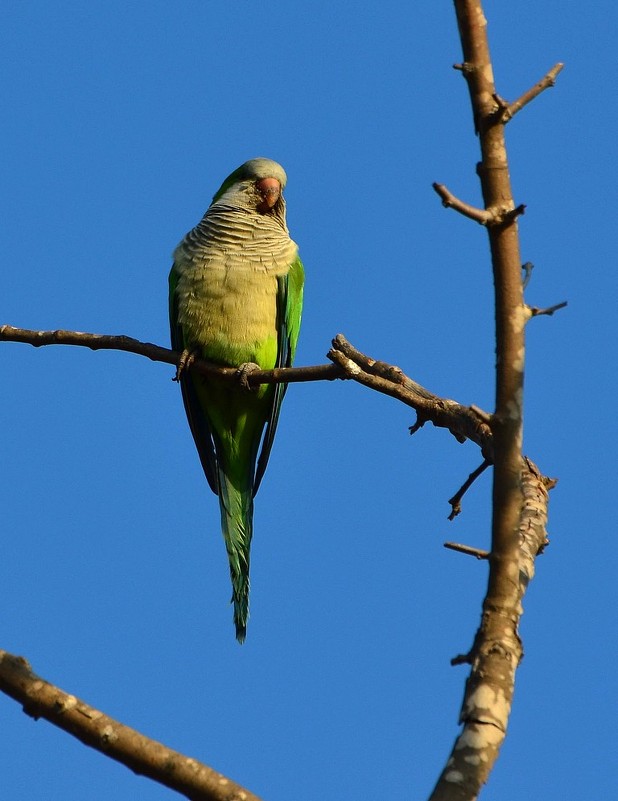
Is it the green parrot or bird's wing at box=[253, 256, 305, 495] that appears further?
bird's wing at box=[253, 256, 305, 495]

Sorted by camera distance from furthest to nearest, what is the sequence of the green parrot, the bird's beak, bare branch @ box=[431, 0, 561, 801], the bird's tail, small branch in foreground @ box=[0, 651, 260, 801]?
1. the bird's beak
2. the green parrot
3. the bird's tail
4. bare branch @ box=[431, 0, 561, 801]
5. small branch in foreground @ box=[0, 651, 260, 801]

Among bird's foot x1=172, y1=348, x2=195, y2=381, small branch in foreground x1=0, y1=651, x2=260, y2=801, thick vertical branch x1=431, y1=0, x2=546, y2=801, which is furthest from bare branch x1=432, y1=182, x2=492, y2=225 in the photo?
bird's foot x1=172, y1=348, x2=195, y2=381

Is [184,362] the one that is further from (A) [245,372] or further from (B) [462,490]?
(B) [462,490]

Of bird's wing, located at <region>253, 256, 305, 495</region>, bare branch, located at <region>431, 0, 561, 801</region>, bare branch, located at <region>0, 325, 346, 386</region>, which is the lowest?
bare branch, located at <region>431, 0, 561, 801</region>

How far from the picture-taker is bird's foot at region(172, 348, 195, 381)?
5985 mm

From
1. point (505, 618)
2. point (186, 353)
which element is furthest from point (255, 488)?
point (505, 618)

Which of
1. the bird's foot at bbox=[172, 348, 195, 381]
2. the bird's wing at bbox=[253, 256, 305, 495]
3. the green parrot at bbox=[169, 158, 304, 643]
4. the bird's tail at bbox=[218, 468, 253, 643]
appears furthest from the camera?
the bird's wing at bbox=[253, 256, 305, 495]

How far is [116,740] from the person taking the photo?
2.60m

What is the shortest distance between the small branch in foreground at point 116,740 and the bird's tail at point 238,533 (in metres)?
3.15

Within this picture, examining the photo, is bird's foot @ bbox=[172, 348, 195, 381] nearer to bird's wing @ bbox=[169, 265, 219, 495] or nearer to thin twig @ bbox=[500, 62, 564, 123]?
bird's wing @ bbox=[169, 265, 219, 495]

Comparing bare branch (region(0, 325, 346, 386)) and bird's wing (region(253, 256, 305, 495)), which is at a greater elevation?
bird's wing (region(253, 256, 305, 495))

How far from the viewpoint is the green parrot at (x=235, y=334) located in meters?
6.39

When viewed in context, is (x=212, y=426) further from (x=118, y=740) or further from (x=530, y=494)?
(x=118, y=740)

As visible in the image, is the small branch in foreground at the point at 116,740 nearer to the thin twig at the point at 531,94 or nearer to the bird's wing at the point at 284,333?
the thin twig at the point at 531,94
